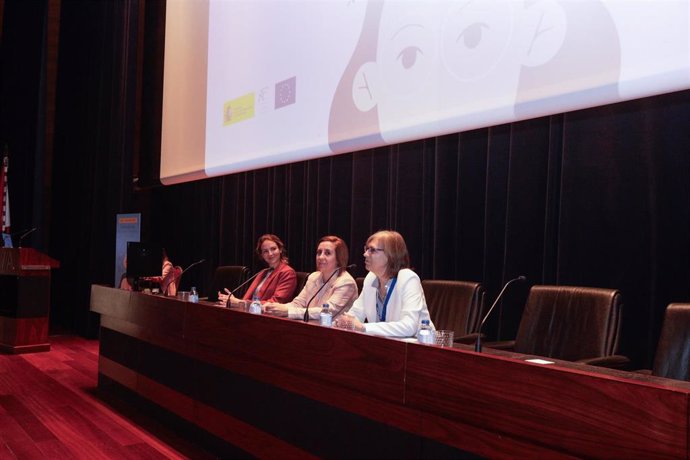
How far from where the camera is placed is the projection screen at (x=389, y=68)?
1980mm

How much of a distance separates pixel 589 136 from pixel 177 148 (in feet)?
9.69

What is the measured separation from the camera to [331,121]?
3107 mm

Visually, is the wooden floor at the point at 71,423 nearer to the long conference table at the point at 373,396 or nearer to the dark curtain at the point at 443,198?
the long conference table at the point at 373,396

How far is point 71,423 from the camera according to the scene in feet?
10.3

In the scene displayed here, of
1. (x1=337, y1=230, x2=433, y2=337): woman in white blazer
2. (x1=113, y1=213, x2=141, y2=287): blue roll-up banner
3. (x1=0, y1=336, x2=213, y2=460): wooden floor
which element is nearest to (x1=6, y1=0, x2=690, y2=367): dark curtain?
(x1=113, y1=213, x2=141, y2=287): blue roll-up banner

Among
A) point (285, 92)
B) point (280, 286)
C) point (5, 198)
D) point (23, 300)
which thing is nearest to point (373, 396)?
point (280, 286)

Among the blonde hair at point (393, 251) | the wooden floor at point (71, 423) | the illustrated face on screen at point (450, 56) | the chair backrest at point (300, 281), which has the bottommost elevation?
the wooden floor at point (71, 423)

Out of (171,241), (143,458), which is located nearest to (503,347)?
(143,458)

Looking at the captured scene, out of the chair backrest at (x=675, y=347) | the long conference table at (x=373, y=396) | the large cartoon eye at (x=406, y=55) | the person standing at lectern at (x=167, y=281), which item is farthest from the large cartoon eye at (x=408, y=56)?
the person standing at lectern at (x=167, y=281)

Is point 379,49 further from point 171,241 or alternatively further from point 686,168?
point 171,241

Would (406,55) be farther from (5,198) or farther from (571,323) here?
(5,198)

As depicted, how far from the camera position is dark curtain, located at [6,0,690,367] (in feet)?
8.72

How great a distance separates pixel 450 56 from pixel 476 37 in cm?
14

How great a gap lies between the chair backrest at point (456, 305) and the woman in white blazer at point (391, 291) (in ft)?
1.21
